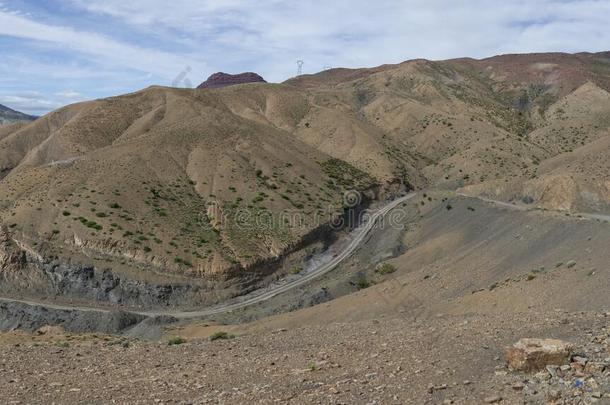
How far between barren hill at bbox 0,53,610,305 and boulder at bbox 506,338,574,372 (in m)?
35.3

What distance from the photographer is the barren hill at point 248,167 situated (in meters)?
52.2

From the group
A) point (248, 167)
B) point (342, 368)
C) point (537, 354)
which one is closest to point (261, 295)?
point (248, 167)

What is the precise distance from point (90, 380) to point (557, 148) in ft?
328

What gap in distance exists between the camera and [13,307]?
4784 centimetres

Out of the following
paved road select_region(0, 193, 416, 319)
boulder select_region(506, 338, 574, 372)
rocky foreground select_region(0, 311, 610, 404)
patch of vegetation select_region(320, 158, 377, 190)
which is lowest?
paved road select_region(0, 193, 416, 319)

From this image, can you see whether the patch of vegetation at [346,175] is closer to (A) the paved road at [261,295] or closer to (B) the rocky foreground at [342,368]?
(A) the paved road at [261,295]

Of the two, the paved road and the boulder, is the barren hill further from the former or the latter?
the boulder

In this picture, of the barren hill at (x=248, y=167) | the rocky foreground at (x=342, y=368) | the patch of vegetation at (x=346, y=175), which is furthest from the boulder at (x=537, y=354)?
the patch of vegetation at (x=346, y=175)

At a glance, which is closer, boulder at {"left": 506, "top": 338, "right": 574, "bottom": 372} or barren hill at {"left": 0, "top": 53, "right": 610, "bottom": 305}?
boulder at {"left": 506, "top": 338, "right": 574, "bottom": 372}

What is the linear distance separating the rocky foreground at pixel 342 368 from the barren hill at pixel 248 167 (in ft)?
103

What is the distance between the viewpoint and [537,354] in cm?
1272

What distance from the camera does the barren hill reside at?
52250mm

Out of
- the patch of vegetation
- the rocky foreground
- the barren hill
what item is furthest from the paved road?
the rocky foreground

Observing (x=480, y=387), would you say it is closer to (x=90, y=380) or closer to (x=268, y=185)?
(x=90, y=380)
